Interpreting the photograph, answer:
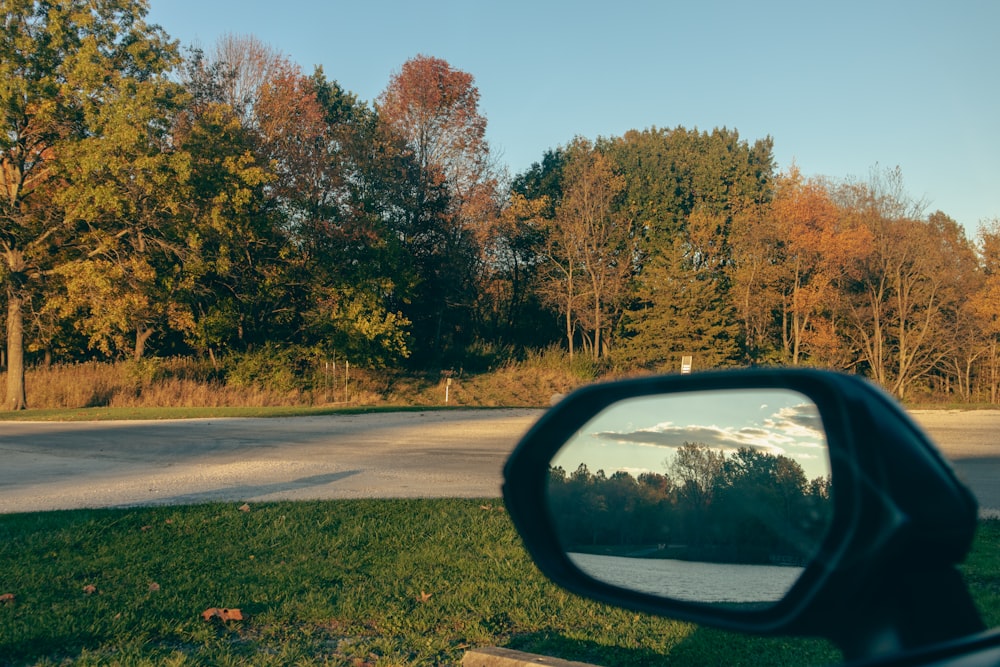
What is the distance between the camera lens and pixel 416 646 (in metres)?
4.70

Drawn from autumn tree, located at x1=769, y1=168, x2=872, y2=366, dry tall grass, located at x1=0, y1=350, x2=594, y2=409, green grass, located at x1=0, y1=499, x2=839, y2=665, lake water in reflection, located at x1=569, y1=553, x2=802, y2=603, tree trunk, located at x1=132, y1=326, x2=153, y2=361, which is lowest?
green grass, located at x1=0, y1=499, x2=839, y2=665

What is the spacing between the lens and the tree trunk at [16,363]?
2823 centimetres

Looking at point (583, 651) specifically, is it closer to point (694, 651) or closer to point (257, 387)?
point (694, 651)

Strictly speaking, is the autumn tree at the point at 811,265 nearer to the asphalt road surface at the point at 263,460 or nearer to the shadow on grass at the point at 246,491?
the asphalt road surface at the point at 263,460

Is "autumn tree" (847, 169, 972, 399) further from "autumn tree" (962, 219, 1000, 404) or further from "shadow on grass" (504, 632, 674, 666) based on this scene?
"shadow on grass" (504, 632, 674, 666)

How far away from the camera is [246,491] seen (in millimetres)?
10344

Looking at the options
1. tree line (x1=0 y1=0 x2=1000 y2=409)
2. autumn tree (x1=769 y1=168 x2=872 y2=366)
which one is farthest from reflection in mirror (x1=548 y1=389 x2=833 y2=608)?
autumn tree (x1=769 y1=168 x2=872 y2=366)

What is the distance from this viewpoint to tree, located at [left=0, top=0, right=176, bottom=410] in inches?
1096

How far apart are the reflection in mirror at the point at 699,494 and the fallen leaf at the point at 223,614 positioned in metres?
3.98

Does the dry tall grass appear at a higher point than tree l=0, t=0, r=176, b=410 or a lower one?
lower

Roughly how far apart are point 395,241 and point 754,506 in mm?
39624

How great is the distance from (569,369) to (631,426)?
4062 centimetres

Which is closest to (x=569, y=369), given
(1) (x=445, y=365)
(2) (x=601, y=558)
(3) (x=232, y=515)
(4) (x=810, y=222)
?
(1) (x=445, y=365)

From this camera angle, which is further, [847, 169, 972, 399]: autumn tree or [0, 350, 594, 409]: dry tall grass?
[847, 169, 972, 399]: autumn tree
